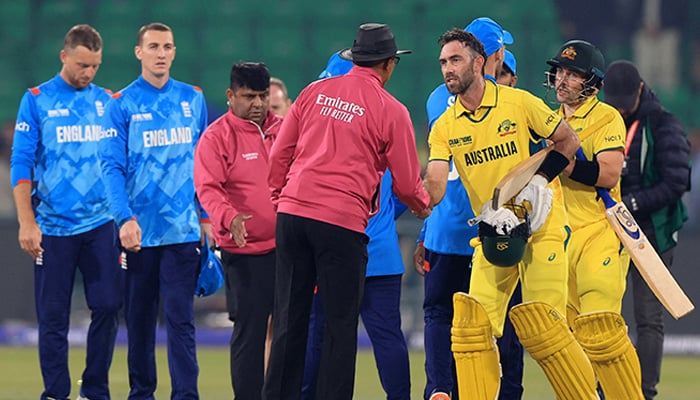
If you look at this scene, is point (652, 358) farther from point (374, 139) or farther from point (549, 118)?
point (374, 139)

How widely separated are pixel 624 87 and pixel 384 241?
2.31 m

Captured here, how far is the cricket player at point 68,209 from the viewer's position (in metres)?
7.94

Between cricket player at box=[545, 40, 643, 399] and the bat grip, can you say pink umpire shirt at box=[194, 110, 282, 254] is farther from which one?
the bat grip

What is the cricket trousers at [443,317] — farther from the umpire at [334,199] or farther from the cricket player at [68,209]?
the cricket player at [68,209]

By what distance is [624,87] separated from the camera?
27.8ft

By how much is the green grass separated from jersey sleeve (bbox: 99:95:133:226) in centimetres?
188

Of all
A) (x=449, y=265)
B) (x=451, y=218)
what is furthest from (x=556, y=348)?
(x=451, y=218)

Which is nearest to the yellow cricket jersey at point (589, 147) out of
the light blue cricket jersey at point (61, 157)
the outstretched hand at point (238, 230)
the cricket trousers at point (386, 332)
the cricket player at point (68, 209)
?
the cricket trousers at point (386, 332)

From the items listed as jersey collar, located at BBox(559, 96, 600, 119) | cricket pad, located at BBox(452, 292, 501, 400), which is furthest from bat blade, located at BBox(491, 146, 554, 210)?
jersey collar, located at BBox(559, 96, 600, 119)

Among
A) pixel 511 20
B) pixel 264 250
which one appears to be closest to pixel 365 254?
pixel 264 250

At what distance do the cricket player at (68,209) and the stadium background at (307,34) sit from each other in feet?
23.5

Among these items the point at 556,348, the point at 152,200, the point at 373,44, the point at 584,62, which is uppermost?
the point at 373,44

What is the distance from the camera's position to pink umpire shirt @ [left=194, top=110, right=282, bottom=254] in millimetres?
7055

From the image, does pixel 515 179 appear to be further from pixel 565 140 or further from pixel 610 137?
pixel 610 137
